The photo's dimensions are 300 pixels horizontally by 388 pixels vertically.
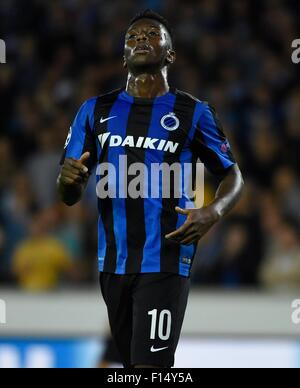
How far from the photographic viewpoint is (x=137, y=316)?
3.86 metres

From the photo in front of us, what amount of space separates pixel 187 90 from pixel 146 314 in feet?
17.6

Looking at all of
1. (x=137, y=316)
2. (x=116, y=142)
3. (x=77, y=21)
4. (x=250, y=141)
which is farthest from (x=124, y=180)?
(x=77, y=21)

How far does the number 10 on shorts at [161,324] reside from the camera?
3822mm

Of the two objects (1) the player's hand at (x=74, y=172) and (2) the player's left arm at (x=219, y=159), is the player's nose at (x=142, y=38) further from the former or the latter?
(1) the player's hand at (x=74, y=172)

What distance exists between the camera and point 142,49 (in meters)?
4.00

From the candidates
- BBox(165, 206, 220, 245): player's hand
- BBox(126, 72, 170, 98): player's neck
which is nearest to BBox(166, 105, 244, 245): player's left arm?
BBox(165, 206, 220, 245): player's hand

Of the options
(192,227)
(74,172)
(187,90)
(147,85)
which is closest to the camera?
(192,227)

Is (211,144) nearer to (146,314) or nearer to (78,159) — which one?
(78,159)

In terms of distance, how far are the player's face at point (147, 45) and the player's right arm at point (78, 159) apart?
293 millimetres

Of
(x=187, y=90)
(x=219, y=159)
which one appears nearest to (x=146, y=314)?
(x=219, y=159)

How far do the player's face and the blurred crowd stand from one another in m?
3.67

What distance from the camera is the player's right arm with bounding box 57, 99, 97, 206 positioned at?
3828 mm

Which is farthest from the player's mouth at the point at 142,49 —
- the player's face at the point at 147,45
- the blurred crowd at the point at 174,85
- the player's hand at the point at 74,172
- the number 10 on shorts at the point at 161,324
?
the blurred crowd at the point at 174,85

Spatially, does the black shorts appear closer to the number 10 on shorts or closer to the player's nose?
the number 10 on shorts
